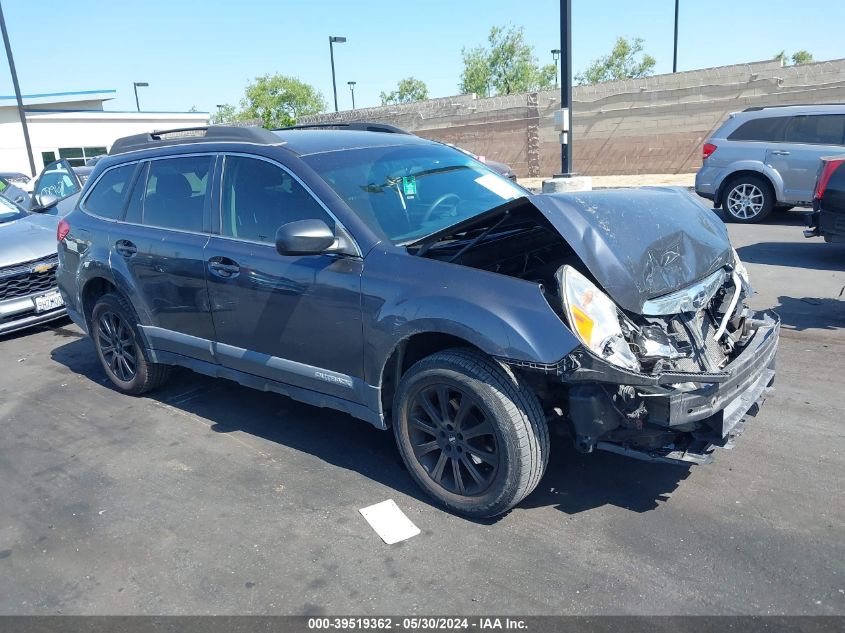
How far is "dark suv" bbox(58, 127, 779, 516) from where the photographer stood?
307cm

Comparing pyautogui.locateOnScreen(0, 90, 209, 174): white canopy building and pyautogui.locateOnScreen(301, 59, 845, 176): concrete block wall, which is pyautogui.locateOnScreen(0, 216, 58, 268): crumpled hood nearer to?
pyautogui.locateOnScreen(301, 59, 845, 176): concrete block wall

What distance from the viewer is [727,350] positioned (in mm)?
3559

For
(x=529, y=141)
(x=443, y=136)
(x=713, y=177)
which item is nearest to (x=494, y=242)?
(x=713, y=177)

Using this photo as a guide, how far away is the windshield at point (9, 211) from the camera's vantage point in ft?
26.7

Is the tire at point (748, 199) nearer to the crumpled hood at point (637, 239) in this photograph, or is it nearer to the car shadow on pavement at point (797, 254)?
the car shadow on pavement at point (797, 254)

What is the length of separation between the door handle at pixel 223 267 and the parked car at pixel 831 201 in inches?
247

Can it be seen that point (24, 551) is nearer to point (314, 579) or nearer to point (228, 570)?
point (228, 570)

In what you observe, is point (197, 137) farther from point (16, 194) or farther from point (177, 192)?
point (16, 194)

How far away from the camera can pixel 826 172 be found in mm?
7285

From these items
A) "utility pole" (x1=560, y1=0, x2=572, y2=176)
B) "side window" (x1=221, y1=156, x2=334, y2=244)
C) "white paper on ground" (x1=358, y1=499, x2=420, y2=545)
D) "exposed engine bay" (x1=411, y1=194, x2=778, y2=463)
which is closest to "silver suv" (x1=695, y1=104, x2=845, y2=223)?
"utility pole" (x1=560, y1=0, x2=572, y2=176)

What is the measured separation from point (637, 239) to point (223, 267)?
2.43 metres

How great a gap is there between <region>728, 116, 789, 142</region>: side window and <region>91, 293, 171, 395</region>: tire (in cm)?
1035

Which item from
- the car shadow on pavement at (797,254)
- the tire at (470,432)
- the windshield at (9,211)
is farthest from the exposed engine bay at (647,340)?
the windshield at (9,211)

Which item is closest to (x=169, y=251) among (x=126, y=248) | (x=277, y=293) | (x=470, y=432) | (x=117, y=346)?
(x=126, y=248)
